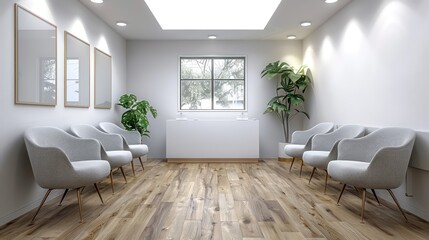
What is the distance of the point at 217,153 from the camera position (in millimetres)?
5801

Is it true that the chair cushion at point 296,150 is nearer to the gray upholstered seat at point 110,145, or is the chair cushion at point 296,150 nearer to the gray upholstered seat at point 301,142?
the gray upholstered seat at point 301,142

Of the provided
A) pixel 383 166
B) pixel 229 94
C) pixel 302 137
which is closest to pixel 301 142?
pixel 302 137

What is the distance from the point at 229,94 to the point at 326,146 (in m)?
2.76

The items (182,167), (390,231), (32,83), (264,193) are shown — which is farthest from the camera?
(182,167)

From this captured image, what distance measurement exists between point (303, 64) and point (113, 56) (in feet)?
11.7

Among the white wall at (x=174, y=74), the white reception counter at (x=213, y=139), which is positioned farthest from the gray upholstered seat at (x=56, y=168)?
the white wall at (x=174, y=74)

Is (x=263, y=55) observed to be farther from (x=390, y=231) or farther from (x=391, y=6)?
(x=390, y=231)

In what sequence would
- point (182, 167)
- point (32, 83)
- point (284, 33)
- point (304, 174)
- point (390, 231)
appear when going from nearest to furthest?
1. point (390, 231)
2. point (32, 83)
3. point (304, 174)
4. point (182, 167)
5. point (284, 33)

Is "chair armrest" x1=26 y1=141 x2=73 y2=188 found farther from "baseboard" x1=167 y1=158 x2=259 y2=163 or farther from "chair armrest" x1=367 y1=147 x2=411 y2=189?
"baseboard" x1=167 y1=158 x2=259 y2=163

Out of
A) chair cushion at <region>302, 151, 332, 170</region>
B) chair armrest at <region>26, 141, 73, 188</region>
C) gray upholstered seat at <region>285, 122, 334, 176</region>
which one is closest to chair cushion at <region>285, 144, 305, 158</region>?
gray upholstered seat at <region>285, 122, 334, 176</region>

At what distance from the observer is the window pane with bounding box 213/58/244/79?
21.0 feet

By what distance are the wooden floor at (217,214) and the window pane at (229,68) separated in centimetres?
279

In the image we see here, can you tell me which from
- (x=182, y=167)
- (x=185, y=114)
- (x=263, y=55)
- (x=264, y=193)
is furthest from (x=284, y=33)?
(x=264, y=193)

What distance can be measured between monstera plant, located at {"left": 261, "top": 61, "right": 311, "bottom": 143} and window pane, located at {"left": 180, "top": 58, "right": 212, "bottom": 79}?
3.65ft
